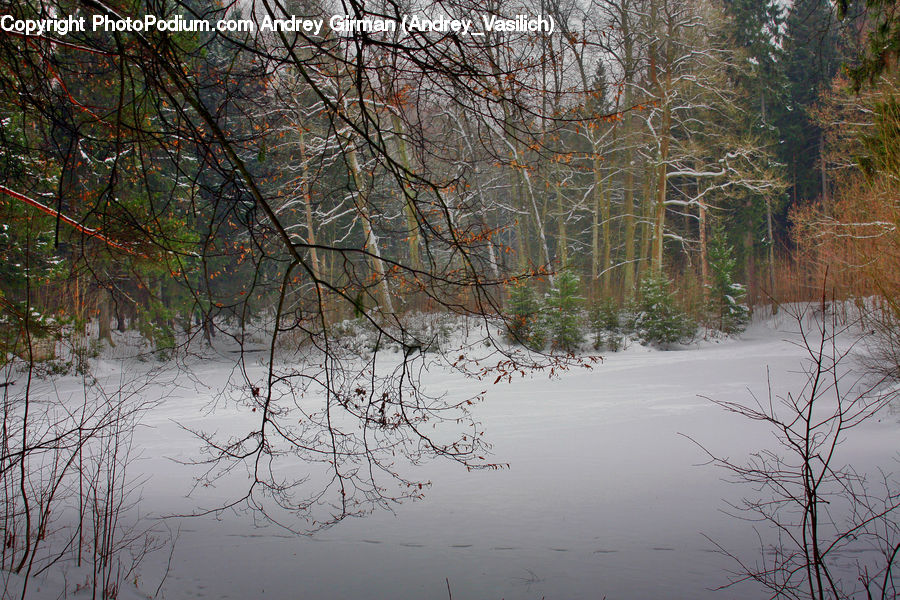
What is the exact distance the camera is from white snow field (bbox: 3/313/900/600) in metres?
4.34

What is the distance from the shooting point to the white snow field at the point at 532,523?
14.2 ft

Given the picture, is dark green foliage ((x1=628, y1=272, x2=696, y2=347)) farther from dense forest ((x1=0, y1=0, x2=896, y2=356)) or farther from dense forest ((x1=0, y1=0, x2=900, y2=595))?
dense forest ((x1=0, y1=0, x2=896, y2=356))

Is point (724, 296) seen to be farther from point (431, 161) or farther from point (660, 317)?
point (431, 161)

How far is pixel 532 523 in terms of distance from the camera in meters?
5.57

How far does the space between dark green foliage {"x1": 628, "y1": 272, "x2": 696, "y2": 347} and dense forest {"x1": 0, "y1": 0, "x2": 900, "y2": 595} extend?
0.10m

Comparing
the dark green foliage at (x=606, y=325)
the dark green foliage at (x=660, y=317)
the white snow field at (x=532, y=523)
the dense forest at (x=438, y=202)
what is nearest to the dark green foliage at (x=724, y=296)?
the dense forest at (x=438, y=202)

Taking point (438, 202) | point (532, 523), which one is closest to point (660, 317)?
point (532, 523)

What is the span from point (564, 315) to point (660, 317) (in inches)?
123

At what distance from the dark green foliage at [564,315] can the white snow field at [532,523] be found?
4.44 meters

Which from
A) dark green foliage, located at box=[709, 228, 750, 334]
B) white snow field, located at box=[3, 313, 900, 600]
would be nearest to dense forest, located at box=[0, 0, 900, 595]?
dark green foliage, located at box=[709, 228, 750, 334]

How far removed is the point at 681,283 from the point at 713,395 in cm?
920

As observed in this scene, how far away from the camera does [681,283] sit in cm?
1872

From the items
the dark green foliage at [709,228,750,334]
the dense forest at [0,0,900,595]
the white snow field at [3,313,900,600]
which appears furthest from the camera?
the dark green foliage at [709,228,750,334]

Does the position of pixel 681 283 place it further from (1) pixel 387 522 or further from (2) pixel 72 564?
(2) pixel 72 564
